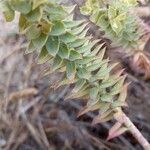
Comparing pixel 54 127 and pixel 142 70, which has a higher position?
pixel 142 70

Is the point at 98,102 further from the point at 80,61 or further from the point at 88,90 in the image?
the point at 80,61

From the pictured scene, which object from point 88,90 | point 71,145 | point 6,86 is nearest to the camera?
point 88,90

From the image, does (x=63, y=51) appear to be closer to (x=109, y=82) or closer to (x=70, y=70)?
(x=70, y=70)

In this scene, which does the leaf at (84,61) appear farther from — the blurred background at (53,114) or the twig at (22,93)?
the twig at (22,93)

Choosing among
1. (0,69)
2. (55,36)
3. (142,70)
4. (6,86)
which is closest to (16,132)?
(6,86)

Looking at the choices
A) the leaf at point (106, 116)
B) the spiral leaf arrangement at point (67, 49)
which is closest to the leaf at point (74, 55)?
the spiral leaf arrangement at point (67, 49)

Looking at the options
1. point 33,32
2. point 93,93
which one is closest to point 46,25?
point 33,32
